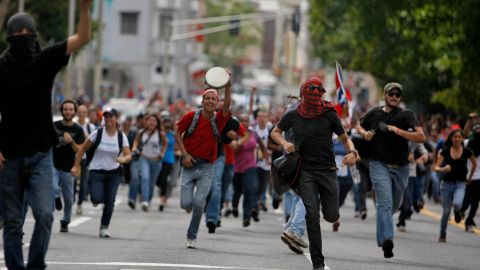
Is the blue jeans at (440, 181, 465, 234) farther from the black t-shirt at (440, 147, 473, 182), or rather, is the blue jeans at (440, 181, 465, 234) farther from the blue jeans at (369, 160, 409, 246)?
the blue jeans at (369, 160, 409, 246)

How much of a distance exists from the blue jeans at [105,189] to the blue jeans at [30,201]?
7.54 meters

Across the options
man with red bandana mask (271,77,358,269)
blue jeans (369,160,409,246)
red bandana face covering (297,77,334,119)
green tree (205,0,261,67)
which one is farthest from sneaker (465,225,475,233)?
green tree (205,0,261,67)

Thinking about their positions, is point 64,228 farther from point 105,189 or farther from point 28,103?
point 28,103

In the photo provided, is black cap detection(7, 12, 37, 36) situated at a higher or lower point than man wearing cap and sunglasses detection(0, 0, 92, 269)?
higher

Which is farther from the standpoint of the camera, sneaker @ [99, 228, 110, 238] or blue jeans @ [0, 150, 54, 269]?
sneaker @ [99, 228, 110, 238]

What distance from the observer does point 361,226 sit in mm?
22656

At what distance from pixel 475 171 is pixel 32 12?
2835 centimetres

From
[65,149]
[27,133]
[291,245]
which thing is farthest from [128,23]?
[27,133]

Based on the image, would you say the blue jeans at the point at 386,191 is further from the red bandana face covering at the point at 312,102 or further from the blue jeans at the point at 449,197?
the blue jeans at the point at 449,197

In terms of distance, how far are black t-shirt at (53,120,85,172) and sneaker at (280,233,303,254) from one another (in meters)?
4.17

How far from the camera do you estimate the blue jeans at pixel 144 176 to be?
82.7 feet

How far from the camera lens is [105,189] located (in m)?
18.0

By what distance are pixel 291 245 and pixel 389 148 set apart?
148 cm

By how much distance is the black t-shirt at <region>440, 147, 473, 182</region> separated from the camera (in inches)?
790
